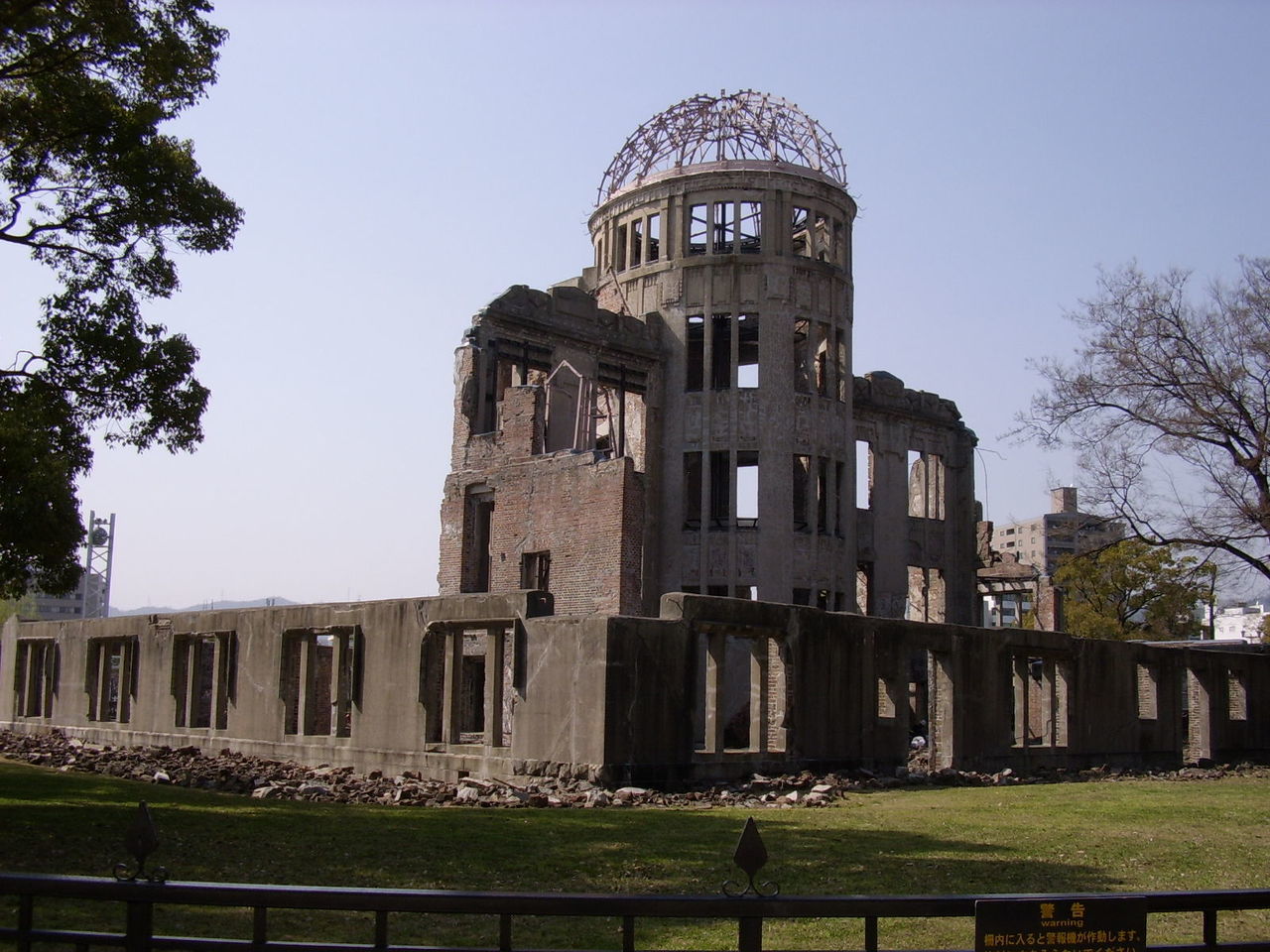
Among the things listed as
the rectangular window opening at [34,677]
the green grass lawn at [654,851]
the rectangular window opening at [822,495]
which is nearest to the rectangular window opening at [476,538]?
the rectangular window opening at [822,495]

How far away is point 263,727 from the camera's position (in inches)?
857

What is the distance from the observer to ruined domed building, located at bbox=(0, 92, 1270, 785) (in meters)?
17.2

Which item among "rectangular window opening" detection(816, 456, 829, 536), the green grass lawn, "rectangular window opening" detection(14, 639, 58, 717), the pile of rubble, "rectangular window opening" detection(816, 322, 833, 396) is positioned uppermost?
"rectangular window opening" detection(816, 322, 833, 396)

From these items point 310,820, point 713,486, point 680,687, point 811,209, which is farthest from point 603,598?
point 310,820

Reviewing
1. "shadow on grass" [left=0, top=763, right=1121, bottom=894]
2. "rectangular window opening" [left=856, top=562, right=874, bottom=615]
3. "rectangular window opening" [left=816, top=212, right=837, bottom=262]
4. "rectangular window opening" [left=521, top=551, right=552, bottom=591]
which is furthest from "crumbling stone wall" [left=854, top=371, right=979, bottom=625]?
"shadow on grass" [left=0, top=763, right=1121, bottom=894]

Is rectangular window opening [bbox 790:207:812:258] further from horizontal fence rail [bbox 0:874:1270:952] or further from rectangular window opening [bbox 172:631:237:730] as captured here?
horizontal fence rail [bbox 0:874:1270:952]

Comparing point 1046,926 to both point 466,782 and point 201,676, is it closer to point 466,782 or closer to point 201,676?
point 466,782

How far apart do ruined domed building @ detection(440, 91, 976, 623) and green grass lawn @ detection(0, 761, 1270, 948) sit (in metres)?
15.2

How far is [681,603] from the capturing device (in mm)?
16672

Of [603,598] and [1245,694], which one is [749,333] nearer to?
[603,598]

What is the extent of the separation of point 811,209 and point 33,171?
21932mm

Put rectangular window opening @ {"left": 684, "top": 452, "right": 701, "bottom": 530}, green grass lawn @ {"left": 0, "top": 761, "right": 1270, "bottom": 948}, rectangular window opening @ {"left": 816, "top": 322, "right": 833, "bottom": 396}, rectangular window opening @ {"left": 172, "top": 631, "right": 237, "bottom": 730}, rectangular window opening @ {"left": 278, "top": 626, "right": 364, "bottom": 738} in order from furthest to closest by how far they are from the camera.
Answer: rectangular window opening @ {"left": 816, "top": 322, "right": 833, "bottom": 396} → rectangular window opening @ {"left": 684, "top": 452, "right": 701, "bottom": 530} → rectangular window opening @ {"left": 172, "top": 631, "right": 237, "bottom": 730} → rectangular window opening @ {"left": 278, "top": 626, "right": 364, "bottom": 738} → green grass lawn @ {"left": 0, "top": 761, "right": 1270, "bottom": 948}

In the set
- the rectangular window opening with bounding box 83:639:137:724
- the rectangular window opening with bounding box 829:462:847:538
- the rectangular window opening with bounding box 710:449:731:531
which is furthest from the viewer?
the rectangular window opening with bounding box 829:462:847:538

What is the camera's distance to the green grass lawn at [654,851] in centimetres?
723
